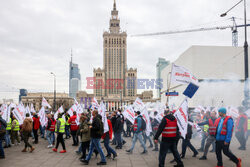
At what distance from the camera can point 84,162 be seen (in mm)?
7910

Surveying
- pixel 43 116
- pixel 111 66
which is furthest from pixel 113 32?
pixel 43 116

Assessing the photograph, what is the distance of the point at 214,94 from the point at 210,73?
725 cm

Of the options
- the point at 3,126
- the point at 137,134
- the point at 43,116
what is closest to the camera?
the point at 3,126

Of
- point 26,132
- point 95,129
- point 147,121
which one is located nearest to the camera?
point 95,129

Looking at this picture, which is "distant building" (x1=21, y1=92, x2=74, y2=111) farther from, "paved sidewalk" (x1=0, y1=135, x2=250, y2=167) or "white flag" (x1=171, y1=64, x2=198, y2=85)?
"white flag" (x1=171, y1=64, x2=198, y2=85)

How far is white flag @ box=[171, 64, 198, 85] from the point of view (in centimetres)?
838

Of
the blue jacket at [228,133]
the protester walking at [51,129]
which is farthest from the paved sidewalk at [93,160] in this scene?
the protester walking at [51,129]

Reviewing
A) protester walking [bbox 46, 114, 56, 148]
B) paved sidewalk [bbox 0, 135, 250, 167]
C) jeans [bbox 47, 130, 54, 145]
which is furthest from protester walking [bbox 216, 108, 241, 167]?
jeans [bbox 47, 130, 54, 145]

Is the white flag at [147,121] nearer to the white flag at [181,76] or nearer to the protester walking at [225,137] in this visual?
the white flag at [181,76]

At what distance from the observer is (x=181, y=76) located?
27.8 feet

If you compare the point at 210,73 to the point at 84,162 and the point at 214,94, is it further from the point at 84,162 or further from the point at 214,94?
the point at 84,162

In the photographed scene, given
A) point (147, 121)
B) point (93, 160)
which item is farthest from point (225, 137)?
point (93, 160)

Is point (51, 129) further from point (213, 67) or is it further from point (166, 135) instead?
point (213, 67)

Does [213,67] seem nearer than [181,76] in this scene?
No
